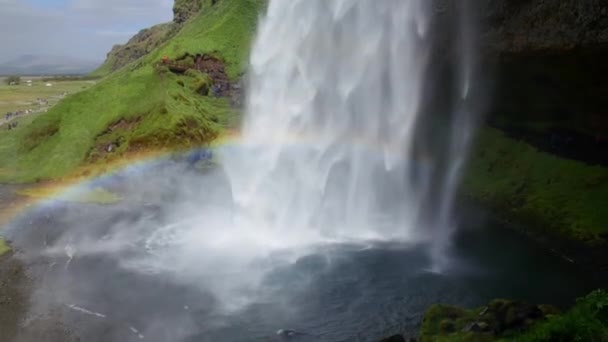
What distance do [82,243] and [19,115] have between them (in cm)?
6736

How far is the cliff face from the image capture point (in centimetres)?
11514

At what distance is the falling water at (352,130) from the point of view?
38.3 m

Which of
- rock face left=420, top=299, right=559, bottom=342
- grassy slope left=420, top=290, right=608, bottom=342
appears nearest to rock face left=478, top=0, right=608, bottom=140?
rock face left=420, top=299, right=559, bottom=342

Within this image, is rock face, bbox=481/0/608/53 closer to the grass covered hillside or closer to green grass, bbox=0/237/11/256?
the grass covered hillside

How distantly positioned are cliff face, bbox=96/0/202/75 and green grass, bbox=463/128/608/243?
74.6 meters

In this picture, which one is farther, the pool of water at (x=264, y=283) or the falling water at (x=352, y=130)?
the falling water at (x=352, y=130)

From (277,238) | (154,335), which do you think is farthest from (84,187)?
(154,335)

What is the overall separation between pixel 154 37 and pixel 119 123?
390ft

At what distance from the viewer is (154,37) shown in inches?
6560

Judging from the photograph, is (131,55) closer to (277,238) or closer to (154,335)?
(277,238)

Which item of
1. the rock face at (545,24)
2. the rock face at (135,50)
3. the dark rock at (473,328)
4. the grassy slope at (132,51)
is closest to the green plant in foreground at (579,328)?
the dark rock at (473,328)

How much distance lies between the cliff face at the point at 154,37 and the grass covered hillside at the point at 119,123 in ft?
139

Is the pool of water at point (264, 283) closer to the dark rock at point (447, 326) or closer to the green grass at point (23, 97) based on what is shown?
the dark rock at point (447, 326)

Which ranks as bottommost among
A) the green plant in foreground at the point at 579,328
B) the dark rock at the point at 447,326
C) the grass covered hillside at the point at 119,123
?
the dark rock at the point at 447,326
